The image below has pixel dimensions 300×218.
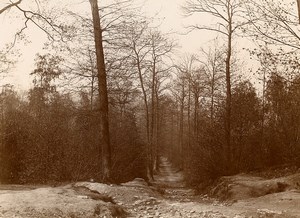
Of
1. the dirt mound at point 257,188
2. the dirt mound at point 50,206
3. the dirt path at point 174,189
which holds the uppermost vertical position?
the dirt mound at point 50,206

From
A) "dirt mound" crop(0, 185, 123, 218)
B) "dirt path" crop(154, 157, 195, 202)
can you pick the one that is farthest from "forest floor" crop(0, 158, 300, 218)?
"dirt path" crop(154, 157, 195, 202)

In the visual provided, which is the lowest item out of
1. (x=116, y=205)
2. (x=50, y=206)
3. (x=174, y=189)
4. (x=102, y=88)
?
(x=174, y=189)

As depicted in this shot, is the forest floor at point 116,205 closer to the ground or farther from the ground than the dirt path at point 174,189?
farther from the ground

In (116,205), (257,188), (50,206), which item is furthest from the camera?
(257,188)

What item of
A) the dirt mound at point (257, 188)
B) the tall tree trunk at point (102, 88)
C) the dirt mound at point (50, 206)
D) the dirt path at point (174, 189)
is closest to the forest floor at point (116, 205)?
the dirt mound at point (50, 206)

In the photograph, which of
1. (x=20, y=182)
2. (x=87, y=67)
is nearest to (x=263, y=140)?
(x=87, y=67)

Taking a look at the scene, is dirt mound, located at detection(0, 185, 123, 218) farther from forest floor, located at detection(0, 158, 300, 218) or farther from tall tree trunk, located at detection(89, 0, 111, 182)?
tall tree trunk, located at detection(89, 0, 111, 182)

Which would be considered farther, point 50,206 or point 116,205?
point 116,205

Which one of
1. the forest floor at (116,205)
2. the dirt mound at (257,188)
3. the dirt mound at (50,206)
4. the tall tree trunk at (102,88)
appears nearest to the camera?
the dirt mound at (50,206)

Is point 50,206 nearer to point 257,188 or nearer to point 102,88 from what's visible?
point 102,88

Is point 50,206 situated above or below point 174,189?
above

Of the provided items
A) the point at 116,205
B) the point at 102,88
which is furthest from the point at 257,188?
the point at 102,88

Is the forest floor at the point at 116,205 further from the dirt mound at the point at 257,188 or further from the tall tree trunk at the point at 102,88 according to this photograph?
the tall tree trunk at the point at 102,88

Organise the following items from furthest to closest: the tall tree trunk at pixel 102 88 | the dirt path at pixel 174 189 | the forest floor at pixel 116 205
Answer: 1. the dirt path at pixel 174 189
2. the tall tree trunk at pixel 102 88
3. the forest floor at pixel 116 205
